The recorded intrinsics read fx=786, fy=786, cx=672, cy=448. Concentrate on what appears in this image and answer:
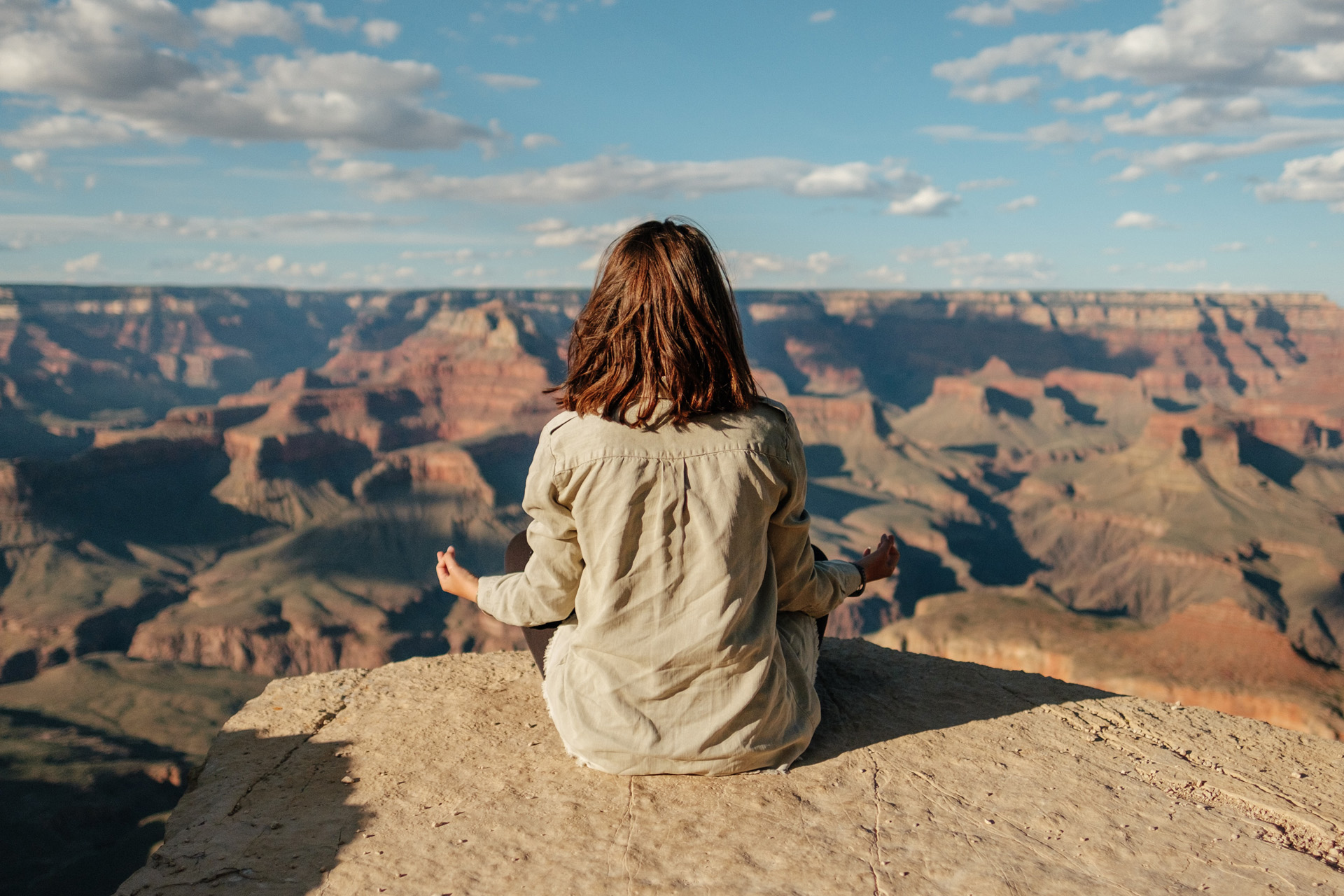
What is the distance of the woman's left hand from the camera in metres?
3.49

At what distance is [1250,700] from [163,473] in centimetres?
→ 8134

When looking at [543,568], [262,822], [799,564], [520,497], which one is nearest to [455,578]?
[543,568]

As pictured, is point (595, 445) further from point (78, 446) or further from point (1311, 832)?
point (78, 446)

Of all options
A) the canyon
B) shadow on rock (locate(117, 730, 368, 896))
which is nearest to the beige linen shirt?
shadow on rock (locate(117, 730, 368, 896))

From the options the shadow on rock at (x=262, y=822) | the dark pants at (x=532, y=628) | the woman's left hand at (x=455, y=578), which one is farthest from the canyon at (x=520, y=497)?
the shadow on rock at (x=262, y=822)

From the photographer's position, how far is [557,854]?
2951 millimetres

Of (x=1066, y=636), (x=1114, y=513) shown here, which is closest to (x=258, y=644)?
(x=1066, y=636)

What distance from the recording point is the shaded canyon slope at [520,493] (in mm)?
46562

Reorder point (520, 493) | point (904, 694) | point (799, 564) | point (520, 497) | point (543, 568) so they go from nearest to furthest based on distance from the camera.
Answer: point (543, 568), point (799, 564), point (904, 694), point (520, 493), point (520, 497)

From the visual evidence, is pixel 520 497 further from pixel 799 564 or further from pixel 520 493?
pixel 799 564

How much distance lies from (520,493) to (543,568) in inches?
3065

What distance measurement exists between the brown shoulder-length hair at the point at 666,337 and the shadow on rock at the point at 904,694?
1.91m

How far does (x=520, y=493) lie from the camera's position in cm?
7944

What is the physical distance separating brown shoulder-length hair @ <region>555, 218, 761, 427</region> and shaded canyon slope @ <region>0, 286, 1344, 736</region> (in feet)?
120
